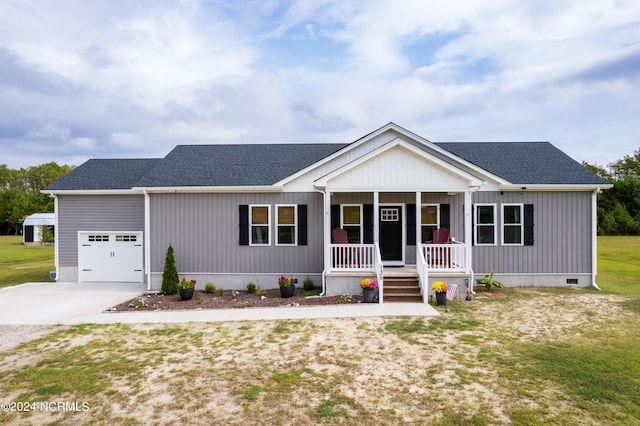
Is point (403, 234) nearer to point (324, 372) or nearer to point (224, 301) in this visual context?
point (224, 301)

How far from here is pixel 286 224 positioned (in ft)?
37.9

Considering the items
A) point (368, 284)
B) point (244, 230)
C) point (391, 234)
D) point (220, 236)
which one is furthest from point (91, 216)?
point (391, 234)

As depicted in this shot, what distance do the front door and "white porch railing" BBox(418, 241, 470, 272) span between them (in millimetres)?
1239

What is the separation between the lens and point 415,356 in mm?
5613

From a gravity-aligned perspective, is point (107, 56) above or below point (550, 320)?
above

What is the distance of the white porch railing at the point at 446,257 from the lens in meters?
9.90

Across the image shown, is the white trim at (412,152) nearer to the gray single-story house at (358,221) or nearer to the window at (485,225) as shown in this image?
the gray single-story house at (358,221)

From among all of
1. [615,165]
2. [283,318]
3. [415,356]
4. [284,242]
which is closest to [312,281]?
[284,242]

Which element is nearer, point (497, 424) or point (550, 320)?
point (497, 424)

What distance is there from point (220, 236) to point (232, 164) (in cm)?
290

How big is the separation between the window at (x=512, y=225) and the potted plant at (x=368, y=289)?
5151 millimetres

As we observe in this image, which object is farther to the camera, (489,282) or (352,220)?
(352,220)

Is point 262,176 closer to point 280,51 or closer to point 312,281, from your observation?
point 312,281

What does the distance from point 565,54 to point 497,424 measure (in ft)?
62.5
